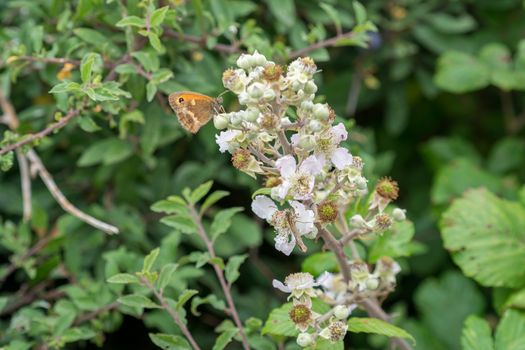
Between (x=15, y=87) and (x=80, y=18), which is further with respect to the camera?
(x=15, y=87)

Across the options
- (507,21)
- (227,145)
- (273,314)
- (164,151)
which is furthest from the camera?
(507,21)

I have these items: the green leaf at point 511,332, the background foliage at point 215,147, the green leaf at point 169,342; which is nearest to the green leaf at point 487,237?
the background foliage at point 215,147

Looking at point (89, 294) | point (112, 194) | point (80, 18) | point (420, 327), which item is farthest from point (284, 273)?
point (80, 18)

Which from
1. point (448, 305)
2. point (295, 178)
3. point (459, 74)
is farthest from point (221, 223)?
point (459, 74)

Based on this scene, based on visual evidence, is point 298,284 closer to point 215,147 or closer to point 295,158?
point 295,158

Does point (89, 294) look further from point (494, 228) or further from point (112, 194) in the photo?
point (494, 228)

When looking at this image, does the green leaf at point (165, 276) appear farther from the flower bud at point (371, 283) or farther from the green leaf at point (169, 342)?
the flower bud at point (371, 283)

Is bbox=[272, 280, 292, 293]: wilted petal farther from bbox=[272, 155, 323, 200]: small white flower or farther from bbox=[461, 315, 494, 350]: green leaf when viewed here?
bbox=[461, 315, 494, 350]: green leaf
